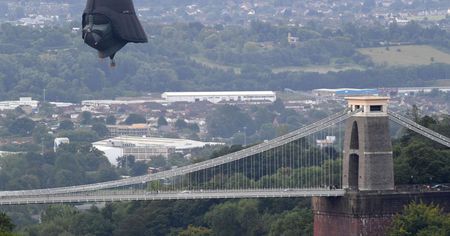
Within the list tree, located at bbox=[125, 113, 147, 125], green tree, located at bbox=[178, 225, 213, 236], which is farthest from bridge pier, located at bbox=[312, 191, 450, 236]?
tree, located at bbox=[125, 113, 147, 125]

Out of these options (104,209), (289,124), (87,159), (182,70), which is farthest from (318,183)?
(182,70)

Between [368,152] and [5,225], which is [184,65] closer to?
[368,152]

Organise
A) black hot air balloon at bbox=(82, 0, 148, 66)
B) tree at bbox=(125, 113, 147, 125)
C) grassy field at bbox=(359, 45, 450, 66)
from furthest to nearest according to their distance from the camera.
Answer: grassy field at bbox=(359, 45, 450, 66) < tree at bbox=(125, 113, 147, 125) < black hot air balloon at bbox=(82, 0, 148, 66)

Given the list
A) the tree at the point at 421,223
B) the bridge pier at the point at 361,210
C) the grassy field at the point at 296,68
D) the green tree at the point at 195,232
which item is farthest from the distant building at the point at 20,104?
the tree at the point at 421,223

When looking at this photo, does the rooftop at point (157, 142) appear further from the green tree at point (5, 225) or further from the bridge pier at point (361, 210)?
the green tree at point (5, 225)

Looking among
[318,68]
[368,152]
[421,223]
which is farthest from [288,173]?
[318,68]

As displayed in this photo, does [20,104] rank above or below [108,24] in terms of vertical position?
above

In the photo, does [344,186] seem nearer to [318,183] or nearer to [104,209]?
[318,183]

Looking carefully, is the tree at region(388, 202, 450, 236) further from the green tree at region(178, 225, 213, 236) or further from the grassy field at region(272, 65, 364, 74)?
the grassy field at region(272, 65, 364, 74)

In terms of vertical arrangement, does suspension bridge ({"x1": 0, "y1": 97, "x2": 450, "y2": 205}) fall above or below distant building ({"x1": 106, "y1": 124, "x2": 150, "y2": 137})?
below
